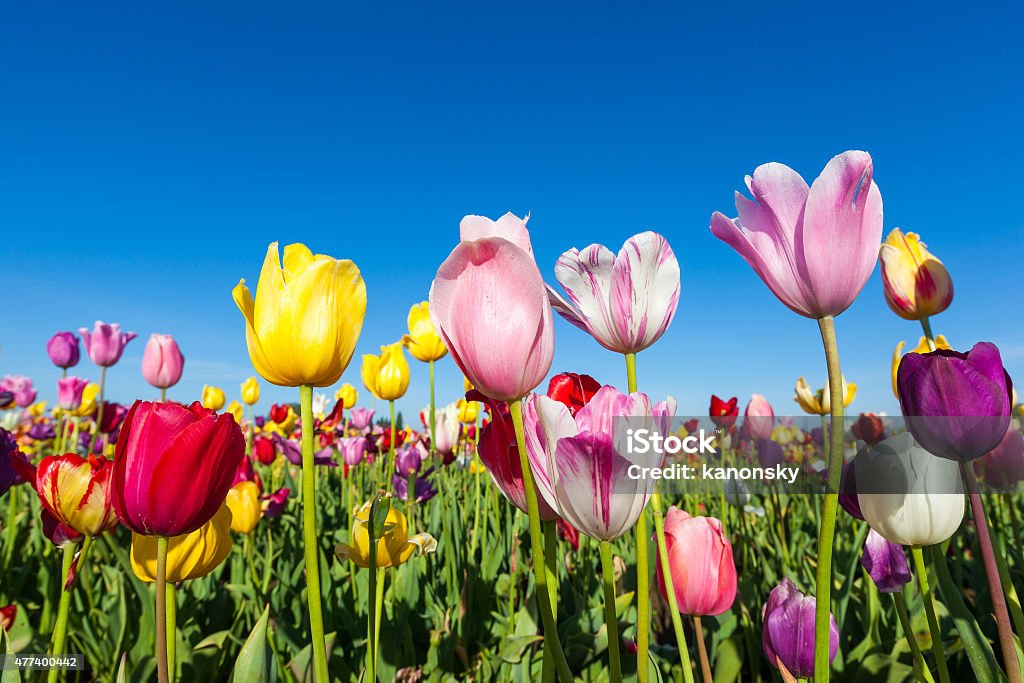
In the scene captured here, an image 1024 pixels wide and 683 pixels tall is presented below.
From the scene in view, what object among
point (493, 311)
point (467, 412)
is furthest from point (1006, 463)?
point (467, 412)

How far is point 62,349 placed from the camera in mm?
4074

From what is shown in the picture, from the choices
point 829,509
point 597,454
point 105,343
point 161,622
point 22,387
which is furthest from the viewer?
point 22,387

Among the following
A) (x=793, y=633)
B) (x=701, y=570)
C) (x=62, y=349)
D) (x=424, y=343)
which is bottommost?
(x=793, y=633)

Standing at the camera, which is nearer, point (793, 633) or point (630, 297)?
point (630, 297)

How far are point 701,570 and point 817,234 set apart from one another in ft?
2.37

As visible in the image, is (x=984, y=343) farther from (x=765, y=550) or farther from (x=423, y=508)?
(x=423, y=508)

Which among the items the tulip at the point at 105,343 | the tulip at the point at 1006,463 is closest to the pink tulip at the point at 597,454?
the tulip at the point at 1006,463

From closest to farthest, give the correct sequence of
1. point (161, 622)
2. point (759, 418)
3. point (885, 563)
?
point (161, 622)
point (885, 563)
point (759, 418)

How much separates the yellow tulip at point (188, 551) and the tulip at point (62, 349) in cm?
370

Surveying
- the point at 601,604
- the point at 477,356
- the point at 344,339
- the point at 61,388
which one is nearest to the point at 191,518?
the point at 344,339

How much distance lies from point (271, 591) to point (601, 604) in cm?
119

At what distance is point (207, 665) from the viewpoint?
168 cm

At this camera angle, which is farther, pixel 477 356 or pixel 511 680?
pixel 511 680

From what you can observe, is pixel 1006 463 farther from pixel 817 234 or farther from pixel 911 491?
pixel 817 234
